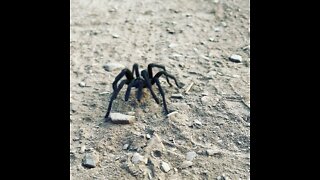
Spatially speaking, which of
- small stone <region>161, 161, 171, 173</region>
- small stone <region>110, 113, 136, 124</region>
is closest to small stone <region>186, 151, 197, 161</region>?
small stone <region>161, 161, 171, 173</region>

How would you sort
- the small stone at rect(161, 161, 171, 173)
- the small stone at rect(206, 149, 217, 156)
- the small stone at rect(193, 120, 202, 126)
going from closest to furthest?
the small stone at rect(161, 161, 171, 173) < the small stone at rect(206, 149, 217, 156) < the small stone at rect(193, 120, 202, 126)

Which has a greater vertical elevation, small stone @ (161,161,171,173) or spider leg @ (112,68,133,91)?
spider leg @ (112,68,133,91)

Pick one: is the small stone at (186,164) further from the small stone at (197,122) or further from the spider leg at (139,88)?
the spider leg at (139,88)

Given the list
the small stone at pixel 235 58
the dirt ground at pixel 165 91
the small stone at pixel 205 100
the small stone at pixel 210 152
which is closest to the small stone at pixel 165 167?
the dirt ground at pixel 165 91

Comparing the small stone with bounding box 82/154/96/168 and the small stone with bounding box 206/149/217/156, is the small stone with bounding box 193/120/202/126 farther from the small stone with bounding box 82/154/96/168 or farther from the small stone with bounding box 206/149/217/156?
the small stone with bounding box 82/154/96/168

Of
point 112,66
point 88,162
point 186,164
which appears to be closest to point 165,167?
point 186,164

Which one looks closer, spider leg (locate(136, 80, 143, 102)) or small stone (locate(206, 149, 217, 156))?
small stone (locate(206, 149, 217, 156))

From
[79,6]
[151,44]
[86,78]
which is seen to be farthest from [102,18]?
[86,78]

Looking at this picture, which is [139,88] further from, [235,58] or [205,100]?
[235,58]
